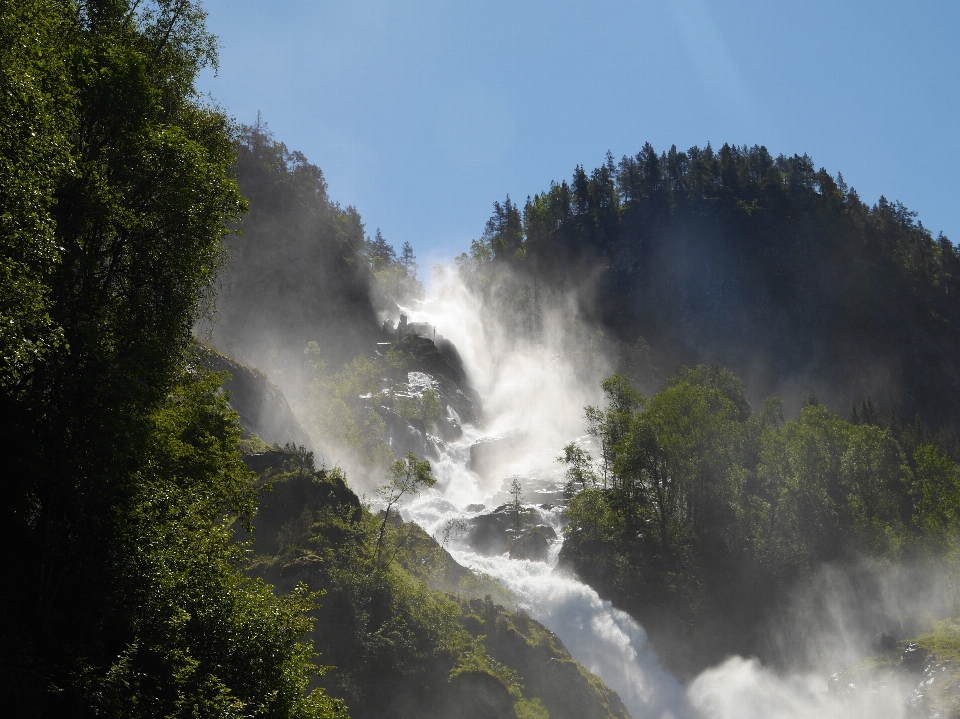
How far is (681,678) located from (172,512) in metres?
53.0

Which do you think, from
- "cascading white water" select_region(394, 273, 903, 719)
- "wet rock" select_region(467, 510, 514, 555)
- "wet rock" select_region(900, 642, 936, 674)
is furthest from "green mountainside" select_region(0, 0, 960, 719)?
"wet rock" select_region(467, 510, 514, 555)

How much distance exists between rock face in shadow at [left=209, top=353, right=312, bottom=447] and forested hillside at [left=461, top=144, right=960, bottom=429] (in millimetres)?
82027

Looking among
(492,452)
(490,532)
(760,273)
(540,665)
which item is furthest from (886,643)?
(760,273)

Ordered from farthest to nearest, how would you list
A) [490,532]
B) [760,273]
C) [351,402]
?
1. [760,273]
2. [351,402]
3. [490,532]

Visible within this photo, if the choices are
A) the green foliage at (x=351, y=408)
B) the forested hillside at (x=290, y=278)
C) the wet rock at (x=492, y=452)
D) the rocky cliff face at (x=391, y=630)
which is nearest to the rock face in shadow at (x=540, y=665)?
the rocky cliff face at (x=391, y=630)

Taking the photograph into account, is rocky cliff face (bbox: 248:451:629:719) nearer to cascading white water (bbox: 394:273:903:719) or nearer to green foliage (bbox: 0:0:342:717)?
cascading white water (bbox: 394:273:903:719)

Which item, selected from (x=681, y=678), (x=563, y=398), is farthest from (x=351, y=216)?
(x=681, y=678)

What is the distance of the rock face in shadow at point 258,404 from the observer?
57812mm

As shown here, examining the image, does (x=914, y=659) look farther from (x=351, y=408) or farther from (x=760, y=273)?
(x=760, y=273)

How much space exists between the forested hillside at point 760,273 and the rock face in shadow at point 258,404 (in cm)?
8203

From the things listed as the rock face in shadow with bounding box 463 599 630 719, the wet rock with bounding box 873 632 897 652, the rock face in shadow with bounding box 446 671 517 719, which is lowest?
the rock face in shadow with bounding box 446 671 517 719

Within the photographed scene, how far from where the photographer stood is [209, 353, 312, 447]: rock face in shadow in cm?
5781

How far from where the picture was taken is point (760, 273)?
146m

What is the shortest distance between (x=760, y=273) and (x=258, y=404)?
113744 mm
